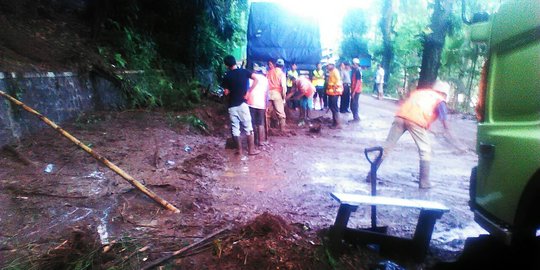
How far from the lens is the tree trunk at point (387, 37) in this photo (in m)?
24.0

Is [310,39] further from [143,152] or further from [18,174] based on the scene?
[18,174]

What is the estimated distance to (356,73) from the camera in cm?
1212

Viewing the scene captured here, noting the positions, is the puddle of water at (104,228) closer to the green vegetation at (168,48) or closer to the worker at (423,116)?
the worker at (423,116)

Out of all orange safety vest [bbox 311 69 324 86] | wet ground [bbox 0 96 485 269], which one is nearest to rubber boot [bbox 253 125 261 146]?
wet ground [bbox 0 96 485 269]

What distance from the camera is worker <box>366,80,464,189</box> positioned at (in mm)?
5293

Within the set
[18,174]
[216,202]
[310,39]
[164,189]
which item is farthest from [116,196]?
[310,39]

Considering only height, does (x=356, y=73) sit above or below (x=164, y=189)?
above

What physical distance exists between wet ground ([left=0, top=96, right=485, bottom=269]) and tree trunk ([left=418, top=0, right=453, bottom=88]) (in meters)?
3.40

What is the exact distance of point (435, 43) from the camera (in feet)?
38.0

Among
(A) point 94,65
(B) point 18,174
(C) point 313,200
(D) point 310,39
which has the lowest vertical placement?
(C) point 313,200

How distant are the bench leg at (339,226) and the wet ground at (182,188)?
0.18 meters

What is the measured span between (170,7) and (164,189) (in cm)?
850

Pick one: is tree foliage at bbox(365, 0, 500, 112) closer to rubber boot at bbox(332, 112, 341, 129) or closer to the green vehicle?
rubber boot at bbox(332, 112, 341, 129)

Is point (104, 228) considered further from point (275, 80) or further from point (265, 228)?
point (275, 80)
